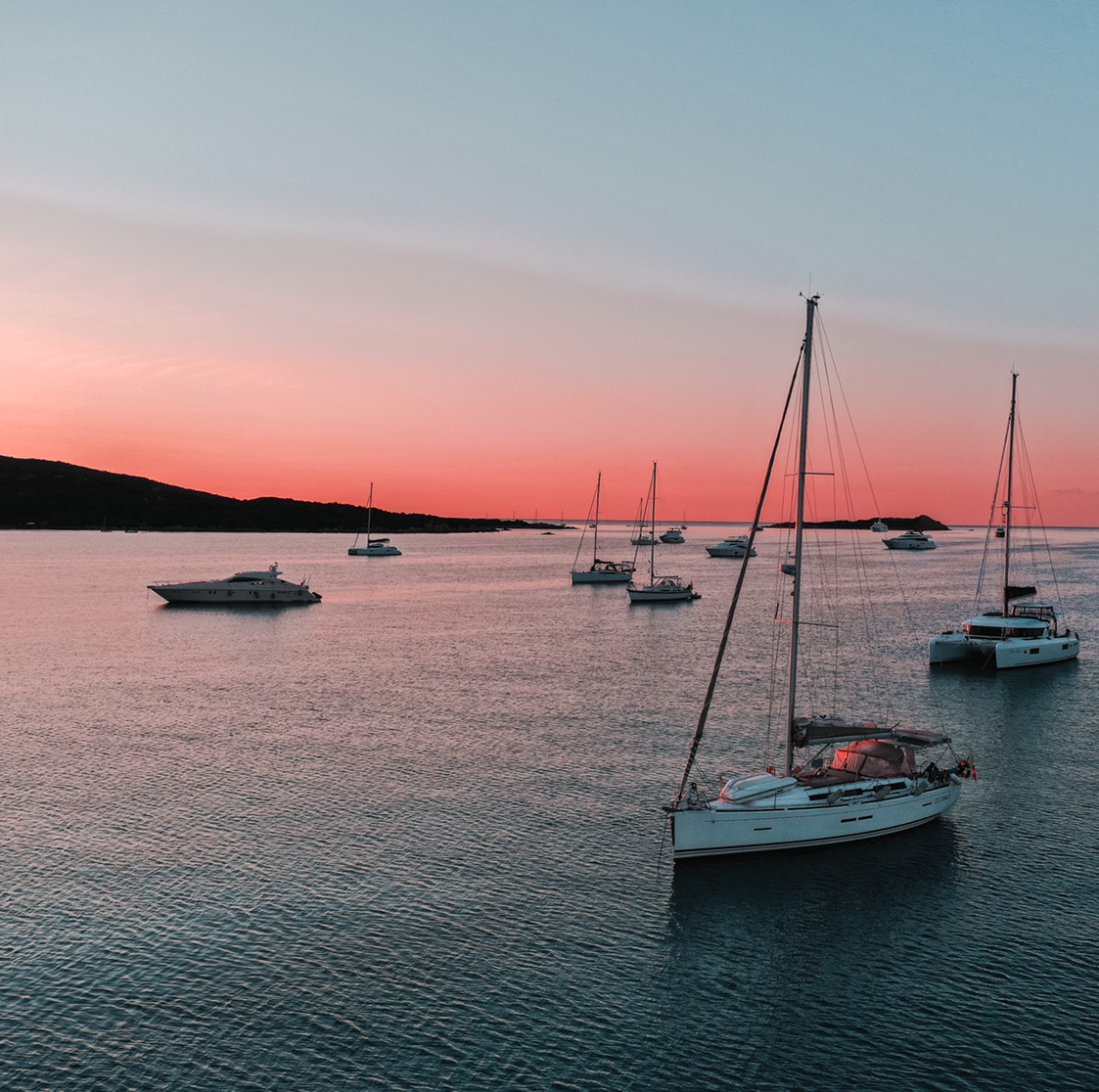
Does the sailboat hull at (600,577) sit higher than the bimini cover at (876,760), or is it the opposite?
the sailboat hull at (600,577)

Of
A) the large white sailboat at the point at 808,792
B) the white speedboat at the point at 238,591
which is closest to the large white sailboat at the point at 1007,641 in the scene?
the large white sailboat at the point at 808,792

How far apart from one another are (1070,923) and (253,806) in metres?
28.7

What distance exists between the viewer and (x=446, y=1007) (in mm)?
22094

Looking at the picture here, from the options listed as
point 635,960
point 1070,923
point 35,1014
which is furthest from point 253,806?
point 1070,923

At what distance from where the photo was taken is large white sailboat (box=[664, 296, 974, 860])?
99.8 feet

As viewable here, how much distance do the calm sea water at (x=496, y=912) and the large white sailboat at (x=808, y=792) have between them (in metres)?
1.00

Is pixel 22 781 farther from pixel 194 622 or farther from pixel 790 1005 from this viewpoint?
pixel 194 622

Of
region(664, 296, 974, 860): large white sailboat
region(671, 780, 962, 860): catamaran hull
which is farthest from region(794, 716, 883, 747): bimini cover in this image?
region(671, 780, 962, 860): catamaran hull

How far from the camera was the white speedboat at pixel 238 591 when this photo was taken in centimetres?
11419

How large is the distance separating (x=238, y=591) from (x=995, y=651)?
85.9 m

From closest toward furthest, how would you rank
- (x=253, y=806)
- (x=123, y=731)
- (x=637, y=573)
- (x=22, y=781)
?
(x=253, y=806), (x=22, y=781), (x=123, y=731), (x=637, y=573)

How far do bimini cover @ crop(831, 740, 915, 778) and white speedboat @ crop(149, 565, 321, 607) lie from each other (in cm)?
9274

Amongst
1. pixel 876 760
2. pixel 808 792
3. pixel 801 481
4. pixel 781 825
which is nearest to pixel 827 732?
pixel 876 760

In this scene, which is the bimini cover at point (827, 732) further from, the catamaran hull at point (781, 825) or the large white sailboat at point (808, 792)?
the catamaran hull at point (781, 825)
